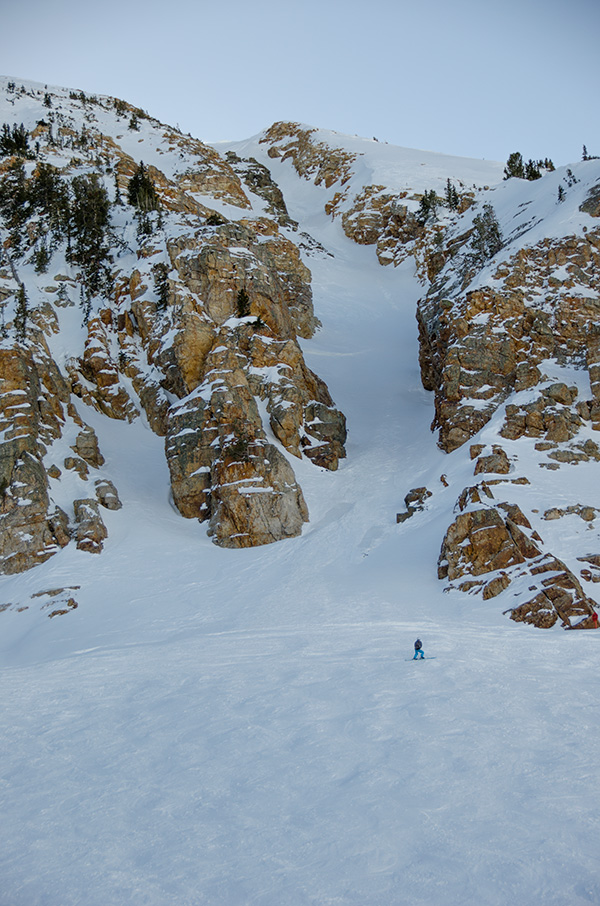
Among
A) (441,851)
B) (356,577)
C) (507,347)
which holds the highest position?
(507,347)

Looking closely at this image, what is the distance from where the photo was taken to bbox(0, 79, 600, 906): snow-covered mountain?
750cm

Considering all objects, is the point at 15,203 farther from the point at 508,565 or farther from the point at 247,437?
the point at 508,565

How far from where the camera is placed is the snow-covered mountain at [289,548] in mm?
7504

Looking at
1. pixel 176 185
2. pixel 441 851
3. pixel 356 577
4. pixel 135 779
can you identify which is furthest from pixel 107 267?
pixel 441 851

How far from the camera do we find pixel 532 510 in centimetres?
2442

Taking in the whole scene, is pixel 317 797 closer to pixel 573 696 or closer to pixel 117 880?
pixel 117 880

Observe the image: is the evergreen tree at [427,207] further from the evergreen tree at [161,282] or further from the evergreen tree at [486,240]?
the evergreen tree at [161,282]

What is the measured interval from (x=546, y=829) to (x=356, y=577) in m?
17.3

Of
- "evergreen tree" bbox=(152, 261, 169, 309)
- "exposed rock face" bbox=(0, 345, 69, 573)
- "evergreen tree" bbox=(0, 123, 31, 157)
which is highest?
"evergreen tree" bbox=(0, 123, 31, 157)

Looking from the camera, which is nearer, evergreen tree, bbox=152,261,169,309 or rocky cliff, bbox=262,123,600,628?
rocky cliff, bbox=262,123,600,628

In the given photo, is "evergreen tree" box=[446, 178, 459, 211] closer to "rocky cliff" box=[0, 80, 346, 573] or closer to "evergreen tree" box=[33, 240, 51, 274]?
"rocky cliff" box=[0, 80, 346, 573]

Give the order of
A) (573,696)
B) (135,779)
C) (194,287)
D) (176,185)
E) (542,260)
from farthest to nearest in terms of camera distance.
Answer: (176,185) → (194,287) → (542,260) → (573,696) → (135,779)

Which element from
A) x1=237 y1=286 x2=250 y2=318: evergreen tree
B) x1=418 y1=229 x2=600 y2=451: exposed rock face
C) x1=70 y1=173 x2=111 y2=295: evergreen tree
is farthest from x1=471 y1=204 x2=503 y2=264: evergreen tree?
x1=70 y1=173 x2=111 y2=295: evergreen tree

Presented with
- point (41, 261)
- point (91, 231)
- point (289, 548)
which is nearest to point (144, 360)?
point (41, 261)
